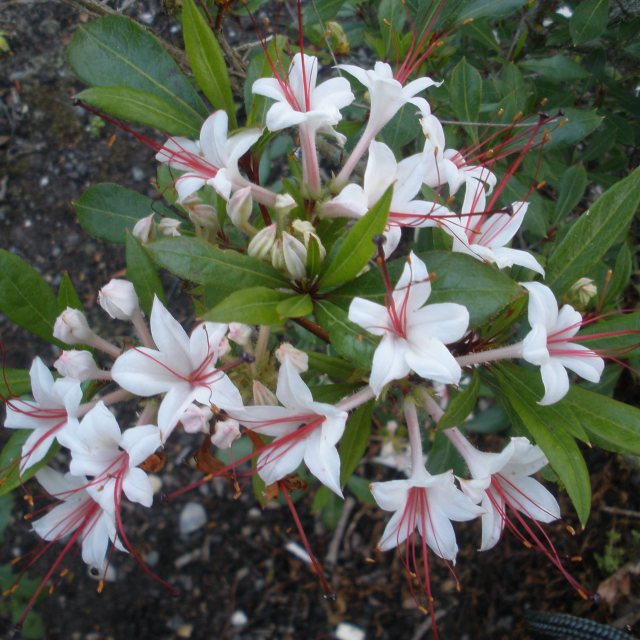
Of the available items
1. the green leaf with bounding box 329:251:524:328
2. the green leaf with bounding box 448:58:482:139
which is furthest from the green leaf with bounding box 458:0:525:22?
the green leaf with bounding box 329:251:524:328

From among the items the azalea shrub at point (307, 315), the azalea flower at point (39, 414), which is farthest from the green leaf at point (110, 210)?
the azalea flower at point (39, 414)

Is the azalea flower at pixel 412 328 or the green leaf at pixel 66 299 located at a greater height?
the azalea flower at pixel 412 328

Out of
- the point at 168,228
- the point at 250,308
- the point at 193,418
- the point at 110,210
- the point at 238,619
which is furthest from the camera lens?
the point at 238,619

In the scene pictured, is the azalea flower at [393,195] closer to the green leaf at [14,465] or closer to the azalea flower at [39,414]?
the azalea flower at [39,414]

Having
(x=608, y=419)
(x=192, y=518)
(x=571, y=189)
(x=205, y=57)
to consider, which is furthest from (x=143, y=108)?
(x=192, y=518)

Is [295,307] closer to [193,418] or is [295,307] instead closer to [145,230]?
[193,418]

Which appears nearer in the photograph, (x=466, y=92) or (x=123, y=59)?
(x=123, y=59)
